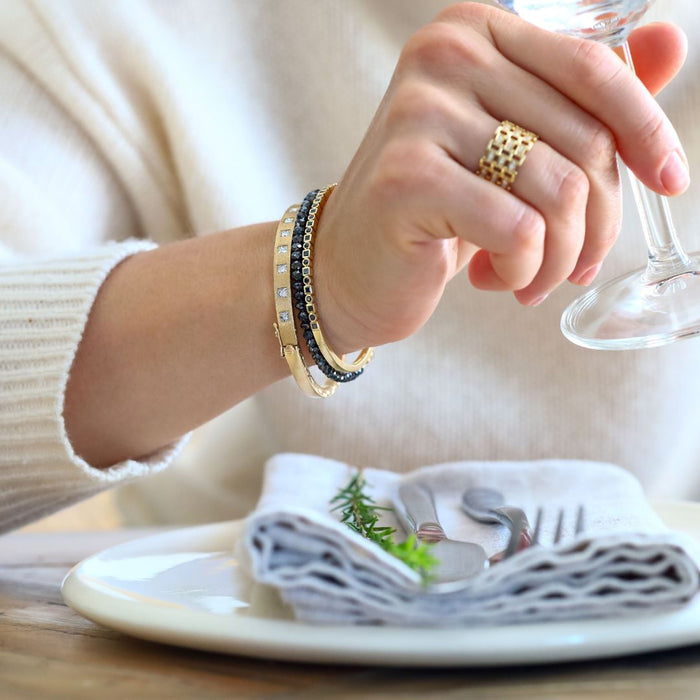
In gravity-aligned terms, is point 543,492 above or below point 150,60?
below

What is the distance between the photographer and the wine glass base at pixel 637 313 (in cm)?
48

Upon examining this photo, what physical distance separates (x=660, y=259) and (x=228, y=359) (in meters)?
0.29

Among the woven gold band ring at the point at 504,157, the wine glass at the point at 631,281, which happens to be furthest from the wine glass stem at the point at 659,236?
the woven gold band ring at the point at 504,157

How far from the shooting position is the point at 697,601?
13.8 inches

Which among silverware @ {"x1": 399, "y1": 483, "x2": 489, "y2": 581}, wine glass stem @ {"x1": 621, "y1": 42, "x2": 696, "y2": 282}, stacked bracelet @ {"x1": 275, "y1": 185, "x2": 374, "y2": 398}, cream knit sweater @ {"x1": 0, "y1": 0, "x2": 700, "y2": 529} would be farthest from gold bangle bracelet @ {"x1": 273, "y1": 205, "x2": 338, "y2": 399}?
cream knit sweater @ {"x1": 0, "y1": 0, "x2": 700, "y2": 529}

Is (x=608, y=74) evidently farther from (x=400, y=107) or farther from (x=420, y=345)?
(x=420, y=345)

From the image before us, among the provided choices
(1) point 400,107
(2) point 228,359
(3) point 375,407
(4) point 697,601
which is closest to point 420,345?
(3) point 375,407

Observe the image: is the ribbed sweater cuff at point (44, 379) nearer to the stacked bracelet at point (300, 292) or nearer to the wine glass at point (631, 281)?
the stacked bracelet at point (300, 292)

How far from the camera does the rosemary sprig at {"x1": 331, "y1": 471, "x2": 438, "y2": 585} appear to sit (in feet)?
1.18

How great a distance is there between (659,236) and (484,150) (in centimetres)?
16

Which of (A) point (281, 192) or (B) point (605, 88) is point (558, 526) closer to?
(B) point (605, 88)

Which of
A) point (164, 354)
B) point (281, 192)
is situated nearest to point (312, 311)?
point (164, 354)

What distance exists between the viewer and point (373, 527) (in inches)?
19.1

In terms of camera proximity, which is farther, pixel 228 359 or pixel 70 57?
pixel 70 57
